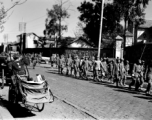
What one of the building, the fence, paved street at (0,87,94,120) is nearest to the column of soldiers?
the fence

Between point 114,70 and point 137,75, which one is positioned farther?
point 114,70

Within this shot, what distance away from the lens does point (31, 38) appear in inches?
3152

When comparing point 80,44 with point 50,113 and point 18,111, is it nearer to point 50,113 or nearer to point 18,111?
point 18,111

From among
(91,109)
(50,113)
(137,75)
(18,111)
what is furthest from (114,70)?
(18,111)

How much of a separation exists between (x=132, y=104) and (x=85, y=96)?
2.35m

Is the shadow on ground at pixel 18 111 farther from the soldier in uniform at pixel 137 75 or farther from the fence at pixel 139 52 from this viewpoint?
the fence at pixel 139 52

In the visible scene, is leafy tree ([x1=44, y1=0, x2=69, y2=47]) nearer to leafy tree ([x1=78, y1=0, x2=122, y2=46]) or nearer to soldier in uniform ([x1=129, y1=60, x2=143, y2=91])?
leafy tree ([x1=78, y1=0, x2=122, y2=46])

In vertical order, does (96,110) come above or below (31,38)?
below

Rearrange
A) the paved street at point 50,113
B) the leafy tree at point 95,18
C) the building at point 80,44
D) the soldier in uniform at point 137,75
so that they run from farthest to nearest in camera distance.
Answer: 1. the building at point 80,44
2. the leafy tree at point 95,18
3. the soldier in uniform at point 137,75
4. the paved street at point 50,113

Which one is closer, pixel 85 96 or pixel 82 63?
pixel 85 96

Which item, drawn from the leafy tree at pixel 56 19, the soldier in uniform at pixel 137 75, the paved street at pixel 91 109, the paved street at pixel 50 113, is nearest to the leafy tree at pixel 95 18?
the leafy tree at pixel 56 19

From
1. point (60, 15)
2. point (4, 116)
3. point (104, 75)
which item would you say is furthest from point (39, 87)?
point (60, 15)

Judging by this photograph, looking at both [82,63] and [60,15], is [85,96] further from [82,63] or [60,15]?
[60,15]

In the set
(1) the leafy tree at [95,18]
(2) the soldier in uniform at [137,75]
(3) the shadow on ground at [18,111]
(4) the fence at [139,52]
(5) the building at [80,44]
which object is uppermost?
(1) the leafy tree at [95,18]
